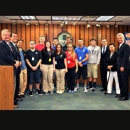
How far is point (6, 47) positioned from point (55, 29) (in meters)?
5.76

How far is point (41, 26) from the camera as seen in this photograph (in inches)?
355

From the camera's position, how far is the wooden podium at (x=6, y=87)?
325 cm

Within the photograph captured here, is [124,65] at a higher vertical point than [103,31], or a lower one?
lower

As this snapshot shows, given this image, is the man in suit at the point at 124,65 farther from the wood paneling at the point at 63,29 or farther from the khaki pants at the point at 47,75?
the wood paneling at the point at 63,29

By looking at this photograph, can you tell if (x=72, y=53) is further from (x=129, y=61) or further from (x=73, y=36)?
(x=73, y=36)

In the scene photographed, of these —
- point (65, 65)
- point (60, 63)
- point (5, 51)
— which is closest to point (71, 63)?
point (65, 65)

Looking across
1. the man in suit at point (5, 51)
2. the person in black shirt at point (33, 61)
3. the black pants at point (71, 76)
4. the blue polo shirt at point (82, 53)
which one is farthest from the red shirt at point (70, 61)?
the man in suit at point (5, 51)

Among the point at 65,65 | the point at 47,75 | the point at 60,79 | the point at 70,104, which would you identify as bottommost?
the point at 70,104

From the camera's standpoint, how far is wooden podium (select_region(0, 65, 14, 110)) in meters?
3.25

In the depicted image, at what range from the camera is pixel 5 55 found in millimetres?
3559

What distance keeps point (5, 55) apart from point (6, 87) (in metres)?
0.69

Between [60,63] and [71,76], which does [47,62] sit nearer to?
[60,63]

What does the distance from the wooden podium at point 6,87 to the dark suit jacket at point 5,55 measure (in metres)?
0.39

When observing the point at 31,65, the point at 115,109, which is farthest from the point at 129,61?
the point at 31,65
